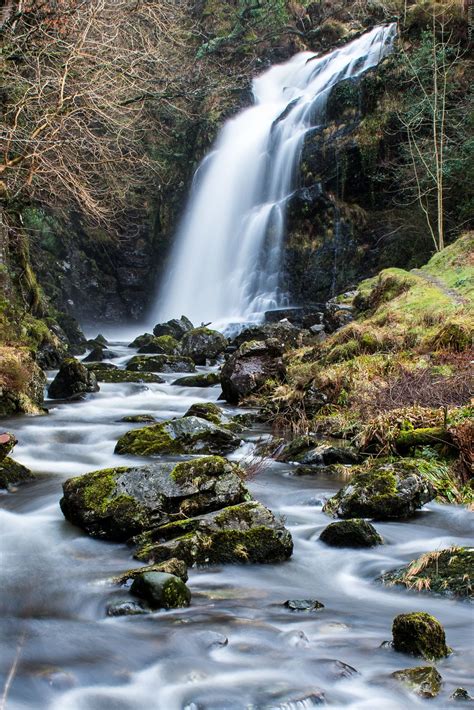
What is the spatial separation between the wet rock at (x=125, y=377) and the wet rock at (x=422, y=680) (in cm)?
1227

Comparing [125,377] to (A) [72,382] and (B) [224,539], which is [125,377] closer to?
(A) [72,382]

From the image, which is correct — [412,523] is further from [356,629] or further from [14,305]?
[14,305]

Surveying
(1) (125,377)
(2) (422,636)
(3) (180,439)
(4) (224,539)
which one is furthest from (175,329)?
(2) (422,636)

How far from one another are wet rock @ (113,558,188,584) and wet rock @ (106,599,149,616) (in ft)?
0.75

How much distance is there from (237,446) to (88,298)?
80.5 feet

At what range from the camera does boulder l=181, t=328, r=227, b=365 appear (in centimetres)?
1888

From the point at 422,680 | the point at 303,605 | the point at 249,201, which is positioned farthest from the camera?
the point at 249,201

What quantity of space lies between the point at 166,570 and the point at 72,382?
31.5 feet

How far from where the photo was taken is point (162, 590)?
426 centimetres

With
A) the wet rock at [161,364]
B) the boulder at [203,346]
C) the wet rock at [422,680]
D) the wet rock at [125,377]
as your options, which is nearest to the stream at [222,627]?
the wet rock at [422,680]

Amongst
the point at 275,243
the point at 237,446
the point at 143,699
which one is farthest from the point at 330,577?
the point at 275,243

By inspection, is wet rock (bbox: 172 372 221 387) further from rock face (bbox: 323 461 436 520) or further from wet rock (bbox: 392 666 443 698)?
wet rock (bbox: 392 666 443 698)

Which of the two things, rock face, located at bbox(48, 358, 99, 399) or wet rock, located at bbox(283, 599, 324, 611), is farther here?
rock face, located at bbox(48, 358, 99, 399)

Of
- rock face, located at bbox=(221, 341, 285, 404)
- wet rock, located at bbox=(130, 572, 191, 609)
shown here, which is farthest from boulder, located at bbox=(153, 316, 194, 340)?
wet rock, located at bbox=(130, 572, 191, 609)
